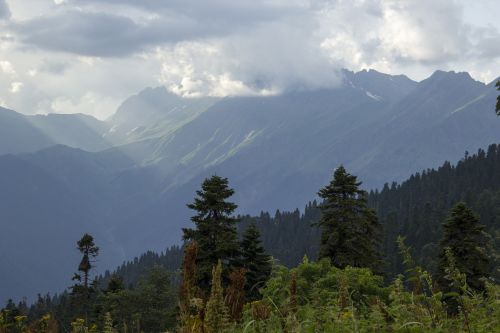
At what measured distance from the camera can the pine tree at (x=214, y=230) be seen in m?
35.8

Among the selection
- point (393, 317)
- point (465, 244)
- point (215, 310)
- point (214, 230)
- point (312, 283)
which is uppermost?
point (214, 230)

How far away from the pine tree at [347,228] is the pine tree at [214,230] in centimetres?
571

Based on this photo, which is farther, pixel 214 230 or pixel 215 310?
pixel 214 230

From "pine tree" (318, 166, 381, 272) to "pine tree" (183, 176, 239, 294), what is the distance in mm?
5709

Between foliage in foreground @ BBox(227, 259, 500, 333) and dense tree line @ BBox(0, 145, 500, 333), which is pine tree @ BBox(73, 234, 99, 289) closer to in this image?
dense tree line @ BBox(0, 145, 500, 333)

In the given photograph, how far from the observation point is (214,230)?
36781mm

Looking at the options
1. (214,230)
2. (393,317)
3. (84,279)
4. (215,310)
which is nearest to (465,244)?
(214,230)

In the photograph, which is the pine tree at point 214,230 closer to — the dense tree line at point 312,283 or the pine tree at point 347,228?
the dense tree line at point 312,283

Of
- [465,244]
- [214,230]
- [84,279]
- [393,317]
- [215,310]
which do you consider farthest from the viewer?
[84,279]

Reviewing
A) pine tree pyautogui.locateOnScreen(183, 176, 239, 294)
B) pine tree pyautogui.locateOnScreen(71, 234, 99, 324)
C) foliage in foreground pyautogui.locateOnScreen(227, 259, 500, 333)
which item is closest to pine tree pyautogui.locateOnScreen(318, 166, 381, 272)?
pine tree pyautogui.locateOnScreen(183, 176, 239, 294)

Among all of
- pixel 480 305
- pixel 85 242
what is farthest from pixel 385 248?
pixel 480 305

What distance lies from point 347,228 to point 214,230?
320 inches

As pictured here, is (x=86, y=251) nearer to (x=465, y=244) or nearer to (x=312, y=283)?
(x=465, y=244)

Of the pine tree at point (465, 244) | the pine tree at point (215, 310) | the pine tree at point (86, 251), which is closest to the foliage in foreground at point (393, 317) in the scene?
the pine tree at point (215, 310)
